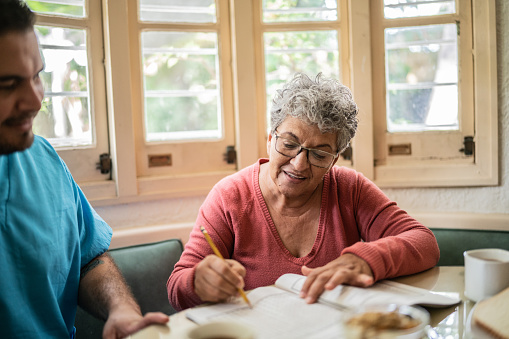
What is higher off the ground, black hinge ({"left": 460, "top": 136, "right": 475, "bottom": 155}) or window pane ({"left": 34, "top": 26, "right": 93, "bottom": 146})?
window pane ({"left": 34, "top": 26, "right": 93, "bottom": 146})

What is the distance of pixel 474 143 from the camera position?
2674mm

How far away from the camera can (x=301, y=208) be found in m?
1.81

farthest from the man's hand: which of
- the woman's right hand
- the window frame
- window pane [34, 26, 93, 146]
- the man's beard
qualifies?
window pane [34, 26, 93, 146]

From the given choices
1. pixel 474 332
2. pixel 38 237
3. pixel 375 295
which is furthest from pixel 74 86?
pixel 474 332

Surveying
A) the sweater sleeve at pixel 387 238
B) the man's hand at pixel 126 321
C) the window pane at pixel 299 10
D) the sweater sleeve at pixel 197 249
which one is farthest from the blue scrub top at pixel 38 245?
the window pane at pixel 299 10

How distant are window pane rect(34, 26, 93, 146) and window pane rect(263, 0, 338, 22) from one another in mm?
949

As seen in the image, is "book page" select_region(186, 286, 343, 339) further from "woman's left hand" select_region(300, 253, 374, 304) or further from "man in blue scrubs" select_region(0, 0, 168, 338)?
"man in blue scrubs" select_region(0, 0, 168, 338)

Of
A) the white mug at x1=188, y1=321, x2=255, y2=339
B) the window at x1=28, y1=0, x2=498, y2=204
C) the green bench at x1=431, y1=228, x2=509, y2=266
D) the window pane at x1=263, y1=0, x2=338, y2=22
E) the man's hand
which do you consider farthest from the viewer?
the window pane at x1=263, y1=0, x2=338, y2=22

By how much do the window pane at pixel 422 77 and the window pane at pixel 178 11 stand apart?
0.95m

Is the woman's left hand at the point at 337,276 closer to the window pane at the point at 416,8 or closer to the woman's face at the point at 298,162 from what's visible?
the woman's face at the point at 298,162

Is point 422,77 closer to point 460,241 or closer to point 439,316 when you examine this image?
point 460,241

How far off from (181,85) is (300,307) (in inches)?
65.5

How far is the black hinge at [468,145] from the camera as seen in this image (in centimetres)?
268

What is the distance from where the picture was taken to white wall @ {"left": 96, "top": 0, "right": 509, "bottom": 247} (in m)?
2.36
